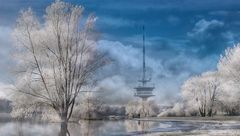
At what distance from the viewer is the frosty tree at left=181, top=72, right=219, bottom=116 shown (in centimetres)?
12888

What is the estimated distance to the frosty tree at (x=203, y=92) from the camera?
128875 millimetres

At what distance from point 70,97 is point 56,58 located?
9.88ft

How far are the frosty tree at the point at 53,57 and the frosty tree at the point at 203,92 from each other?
9614 cm

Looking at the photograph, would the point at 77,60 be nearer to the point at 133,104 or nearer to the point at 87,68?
the point at 87,68

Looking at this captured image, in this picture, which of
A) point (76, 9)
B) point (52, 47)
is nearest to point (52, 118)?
point (52, 47)

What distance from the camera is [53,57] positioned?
3325cm

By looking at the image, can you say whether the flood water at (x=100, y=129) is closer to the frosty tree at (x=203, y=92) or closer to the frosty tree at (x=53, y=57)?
the frosty tree at (x=53, y=57)

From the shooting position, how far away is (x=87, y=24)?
34156mm

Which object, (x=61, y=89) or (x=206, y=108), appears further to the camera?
(x=206, y=108)

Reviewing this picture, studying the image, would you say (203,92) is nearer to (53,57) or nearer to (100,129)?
(100,129)

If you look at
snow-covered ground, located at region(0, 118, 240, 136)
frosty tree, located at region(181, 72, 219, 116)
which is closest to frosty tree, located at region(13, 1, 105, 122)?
snow-covered ground, located at region(0, 118, 240, 136)

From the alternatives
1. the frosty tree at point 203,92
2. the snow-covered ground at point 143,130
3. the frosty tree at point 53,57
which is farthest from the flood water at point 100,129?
the frosty tree at point 203,92

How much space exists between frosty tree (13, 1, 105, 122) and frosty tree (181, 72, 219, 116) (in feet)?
315

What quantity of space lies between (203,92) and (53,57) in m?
106
